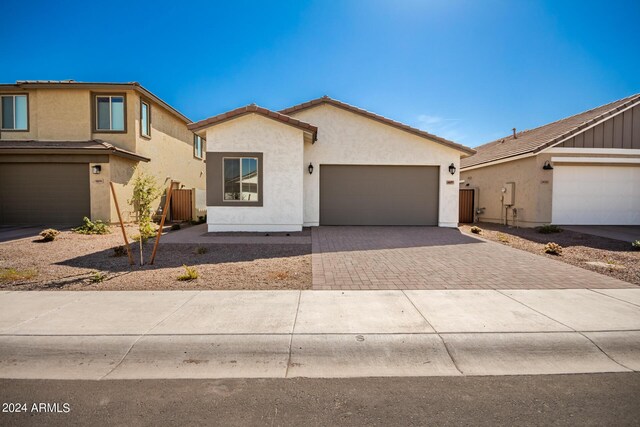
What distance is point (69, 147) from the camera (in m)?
13.6

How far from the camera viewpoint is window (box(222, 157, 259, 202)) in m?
11.8

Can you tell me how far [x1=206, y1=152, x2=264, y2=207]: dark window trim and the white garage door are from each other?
1305cm

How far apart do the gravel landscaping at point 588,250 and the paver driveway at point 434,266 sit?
51cm

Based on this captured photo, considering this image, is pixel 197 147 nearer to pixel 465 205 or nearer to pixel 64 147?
pixel 64 147

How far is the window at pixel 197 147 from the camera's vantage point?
75.3 feet

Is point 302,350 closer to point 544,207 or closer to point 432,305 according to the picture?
point 432,305

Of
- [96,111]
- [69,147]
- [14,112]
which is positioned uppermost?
[96,111]

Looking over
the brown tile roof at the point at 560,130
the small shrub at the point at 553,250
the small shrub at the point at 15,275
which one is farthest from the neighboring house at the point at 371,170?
the small shrub at the point at 15,275

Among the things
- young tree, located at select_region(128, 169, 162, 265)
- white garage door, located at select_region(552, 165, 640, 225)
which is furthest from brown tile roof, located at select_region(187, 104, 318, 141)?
white garage door, located at select_region(552, 165, 640, 225)

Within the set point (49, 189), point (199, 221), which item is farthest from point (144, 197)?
point (49, 189)

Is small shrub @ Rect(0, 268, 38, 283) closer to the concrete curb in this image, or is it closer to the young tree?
the young tree

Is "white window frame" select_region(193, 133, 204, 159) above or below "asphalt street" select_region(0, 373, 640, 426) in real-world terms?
above

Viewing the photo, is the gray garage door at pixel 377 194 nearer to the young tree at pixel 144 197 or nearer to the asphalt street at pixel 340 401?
the young tree at pixel 144 197

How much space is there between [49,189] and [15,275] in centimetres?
1023
